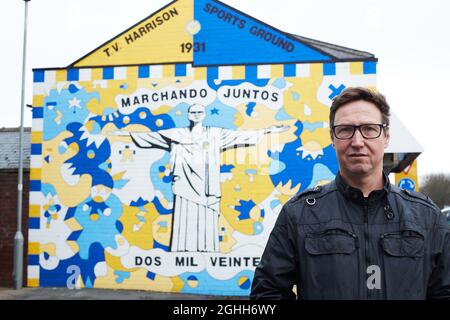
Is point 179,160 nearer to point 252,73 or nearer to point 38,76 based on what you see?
point 252,73

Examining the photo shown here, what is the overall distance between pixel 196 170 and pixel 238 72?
218cm

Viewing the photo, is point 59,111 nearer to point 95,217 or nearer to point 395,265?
point 95,217

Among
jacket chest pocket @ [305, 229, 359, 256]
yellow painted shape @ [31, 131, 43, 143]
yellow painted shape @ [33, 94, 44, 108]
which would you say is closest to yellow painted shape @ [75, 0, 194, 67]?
yellow painted shape @ [33, 94, 44, 108]

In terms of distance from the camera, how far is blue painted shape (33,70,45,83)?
9.43 meters

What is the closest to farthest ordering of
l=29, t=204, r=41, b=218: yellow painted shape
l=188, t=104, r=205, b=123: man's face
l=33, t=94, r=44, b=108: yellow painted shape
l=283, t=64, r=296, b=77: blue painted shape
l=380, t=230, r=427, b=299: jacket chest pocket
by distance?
l=380, t=230, r=427, b=299: jacket chest pocket < l=283, t=64, r=296, b=77: blue painted shape < l=188, t=104, r=205, b=123: man's face < l=29, t=204, r=41, b=218: yellow painted shape < l=33, t=94, r=44, b=108: yellow painted shape

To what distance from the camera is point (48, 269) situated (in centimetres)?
898

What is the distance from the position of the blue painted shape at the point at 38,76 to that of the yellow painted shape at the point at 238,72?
13.5ft

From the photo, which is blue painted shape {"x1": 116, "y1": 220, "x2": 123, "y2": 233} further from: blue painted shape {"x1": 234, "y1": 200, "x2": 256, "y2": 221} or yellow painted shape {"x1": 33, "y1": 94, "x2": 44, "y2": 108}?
yellow painted shape {"x1": 33, "y1": 94, "x2": 44, "y2": 108}

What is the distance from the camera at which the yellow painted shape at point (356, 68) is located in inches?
340

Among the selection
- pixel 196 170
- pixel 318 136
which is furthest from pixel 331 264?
pixel 196 170

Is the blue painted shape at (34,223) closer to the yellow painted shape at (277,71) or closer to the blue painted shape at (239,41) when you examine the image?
the blue painted shape at (239,41)

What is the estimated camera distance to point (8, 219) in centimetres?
946

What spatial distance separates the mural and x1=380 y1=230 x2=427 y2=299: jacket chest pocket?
6.61 metres
